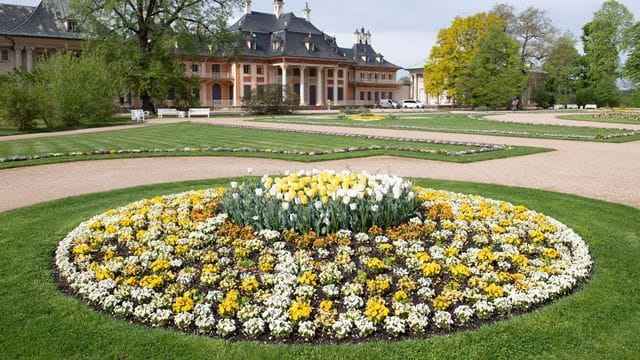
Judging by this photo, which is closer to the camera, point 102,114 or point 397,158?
point 397,158

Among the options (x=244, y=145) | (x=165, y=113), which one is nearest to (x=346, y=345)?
(x=244, y=145)

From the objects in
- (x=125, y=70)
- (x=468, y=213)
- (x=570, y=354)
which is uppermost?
(x=125, y=70)

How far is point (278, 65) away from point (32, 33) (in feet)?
87.6

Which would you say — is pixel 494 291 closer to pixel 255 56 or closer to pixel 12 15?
pixel 12 15

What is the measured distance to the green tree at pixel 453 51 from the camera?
2475 inches

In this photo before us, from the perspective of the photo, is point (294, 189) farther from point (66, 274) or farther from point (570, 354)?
point (570, 354)

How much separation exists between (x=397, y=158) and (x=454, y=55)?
51.0 m

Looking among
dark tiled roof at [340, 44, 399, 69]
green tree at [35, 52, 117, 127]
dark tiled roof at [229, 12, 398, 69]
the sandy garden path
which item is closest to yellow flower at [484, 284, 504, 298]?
the sandy garden path

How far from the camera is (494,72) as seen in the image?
200 ft

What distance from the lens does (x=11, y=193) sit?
10617mm

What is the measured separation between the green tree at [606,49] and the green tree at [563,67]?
1718 mm

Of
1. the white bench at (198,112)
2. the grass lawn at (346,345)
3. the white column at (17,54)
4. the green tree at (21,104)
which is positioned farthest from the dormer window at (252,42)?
the grass lawn at (346,345)

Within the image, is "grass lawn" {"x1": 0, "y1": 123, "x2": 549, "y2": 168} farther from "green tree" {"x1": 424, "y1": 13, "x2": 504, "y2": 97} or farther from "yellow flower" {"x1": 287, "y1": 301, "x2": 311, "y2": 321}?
"green tree" {"x1": 424, "y1": 13, "x2": 504, "y2": 97}

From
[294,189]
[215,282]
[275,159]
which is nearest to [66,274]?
[215,282]
